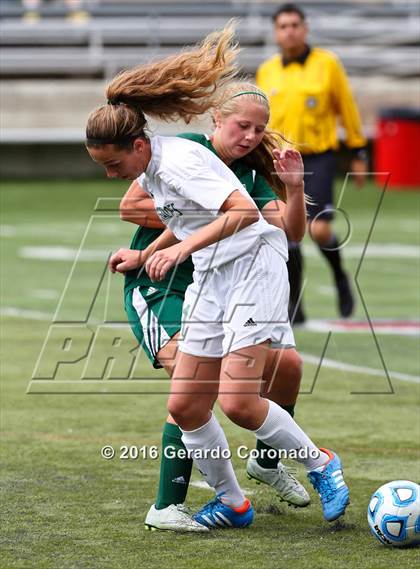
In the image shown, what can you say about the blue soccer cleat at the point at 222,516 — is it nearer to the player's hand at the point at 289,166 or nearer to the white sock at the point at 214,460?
the white sock at the point at 214,460

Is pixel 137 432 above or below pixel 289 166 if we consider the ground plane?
below

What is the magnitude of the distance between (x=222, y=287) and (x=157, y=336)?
15.7 inches

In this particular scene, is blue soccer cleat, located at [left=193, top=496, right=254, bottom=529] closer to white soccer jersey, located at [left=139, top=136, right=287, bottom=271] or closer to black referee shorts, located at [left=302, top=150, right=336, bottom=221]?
white soccer jersey, located at [left=139, top=136, right=287, bottom=271]

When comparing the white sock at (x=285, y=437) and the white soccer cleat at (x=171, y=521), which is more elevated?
the white sock at (x=285, y=437)

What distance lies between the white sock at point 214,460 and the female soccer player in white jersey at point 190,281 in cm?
10

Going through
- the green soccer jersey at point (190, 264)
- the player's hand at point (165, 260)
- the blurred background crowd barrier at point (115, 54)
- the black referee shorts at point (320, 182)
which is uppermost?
the player's hand at point (165, 260)

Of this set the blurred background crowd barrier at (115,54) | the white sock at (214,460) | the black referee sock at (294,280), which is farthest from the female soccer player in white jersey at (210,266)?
the blurred background crowd barrier at (115,54)

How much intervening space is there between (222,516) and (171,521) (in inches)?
8.5

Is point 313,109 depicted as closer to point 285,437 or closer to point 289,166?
point 289,166

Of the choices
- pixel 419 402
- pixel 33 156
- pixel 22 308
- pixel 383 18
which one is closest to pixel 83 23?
pixel 33 156

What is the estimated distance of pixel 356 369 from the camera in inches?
353

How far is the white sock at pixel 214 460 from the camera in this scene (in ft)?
17.3

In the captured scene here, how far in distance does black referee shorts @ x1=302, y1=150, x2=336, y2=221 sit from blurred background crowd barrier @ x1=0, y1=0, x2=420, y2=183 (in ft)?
42.8

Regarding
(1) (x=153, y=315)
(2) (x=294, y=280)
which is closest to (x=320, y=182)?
(2) (x=294, y=280)
